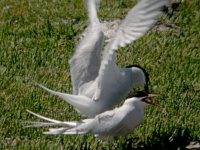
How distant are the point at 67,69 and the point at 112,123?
8.32 ft

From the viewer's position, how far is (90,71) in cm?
750

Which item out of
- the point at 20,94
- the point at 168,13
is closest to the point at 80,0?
the point at 168,13

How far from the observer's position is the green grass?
7.43m

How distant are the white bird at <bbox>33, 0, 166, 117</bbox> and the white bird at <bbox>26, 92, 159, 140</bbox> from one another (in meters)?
0.18

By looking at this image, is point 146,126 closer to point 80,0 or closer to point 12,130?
point 12,130

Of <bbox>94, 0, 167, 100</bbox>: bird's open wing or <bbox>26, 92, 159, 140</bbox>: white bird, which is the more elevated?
<bbox>94, 0, 167, 100</bbox>: bird's open wing

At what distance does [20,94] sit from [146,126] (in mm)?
1576

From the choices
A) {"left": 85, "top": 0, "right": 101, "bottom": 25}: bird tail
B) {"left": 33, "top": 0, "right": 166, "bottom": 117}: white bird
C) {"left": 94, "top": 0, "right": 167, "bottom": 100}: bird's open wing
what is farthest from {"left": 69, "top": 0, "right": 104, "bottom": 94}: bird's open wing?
{"left": 94, "top": 0, "right": 167, "bottom": 100}: bird's open wing

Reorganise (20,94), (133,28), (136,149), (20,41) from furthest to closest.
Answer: (20,41) < (20,94) < (136,149) < (133,28)

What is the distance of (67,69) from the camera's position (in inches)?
369

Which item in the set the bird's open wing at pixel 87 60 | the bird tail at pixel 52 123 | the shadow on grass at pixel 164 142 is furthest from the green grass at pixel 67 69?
the bird's open wing at pixel 87 60

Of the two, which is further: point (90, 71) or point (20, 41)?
point (20, 41)

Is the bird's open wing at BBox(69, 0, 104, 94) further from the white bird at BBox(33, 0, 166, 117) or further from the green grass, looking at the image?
the green grass

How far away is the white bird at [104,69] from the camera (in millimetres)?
6633
